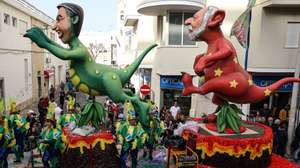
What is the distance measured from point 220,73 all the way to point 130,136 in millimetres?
2757

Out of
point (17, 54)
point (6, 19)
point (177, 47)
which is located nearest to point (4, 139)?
point (177, 47)

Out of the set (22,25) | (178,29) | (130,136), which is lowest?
(130,136)

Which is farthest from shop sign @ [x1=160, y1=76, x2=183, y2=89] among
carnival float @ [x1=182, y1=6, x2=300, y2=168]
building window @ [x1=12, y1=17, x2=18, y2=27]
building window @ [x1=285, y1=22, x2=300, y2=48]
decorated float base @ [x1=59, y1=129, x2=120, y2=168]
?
building window @ [x1=12, y1=17, x2=18, y2=27]

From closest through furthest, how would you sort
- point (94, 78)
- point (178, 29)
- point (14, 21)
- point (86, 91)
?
point (94, 78)
point (86, 91)
point (178, 29)
point (14, 21)

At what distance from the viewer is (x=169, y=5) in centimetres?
1262

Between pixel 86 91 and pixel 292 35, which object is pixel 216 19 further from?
pixel 292 35

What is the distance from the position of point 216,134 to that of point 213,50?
2.07 metres

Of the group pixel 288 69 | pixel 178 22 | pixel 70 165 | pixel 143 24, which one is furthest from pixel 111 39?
pixel 70 165

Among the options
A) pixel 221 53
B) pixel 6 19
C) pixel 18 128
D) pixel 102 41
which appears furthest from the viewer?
pixel 102 41

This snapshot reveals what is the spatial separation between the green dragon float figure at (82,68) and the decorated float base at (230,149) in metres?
1.65

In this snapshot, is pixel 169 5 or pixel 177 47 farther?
pixel 177 47

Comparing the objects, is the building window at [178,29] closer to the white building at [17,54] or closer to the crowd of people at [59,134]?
the crowd of people at [59,134]

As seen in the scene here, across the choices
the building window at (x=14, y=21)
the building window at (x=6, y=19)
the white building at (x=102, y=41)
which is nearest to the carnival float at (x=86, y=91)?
the building window at (x=6, y=19)

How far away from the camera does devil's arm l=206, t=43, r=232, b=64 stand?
6.20 meters
